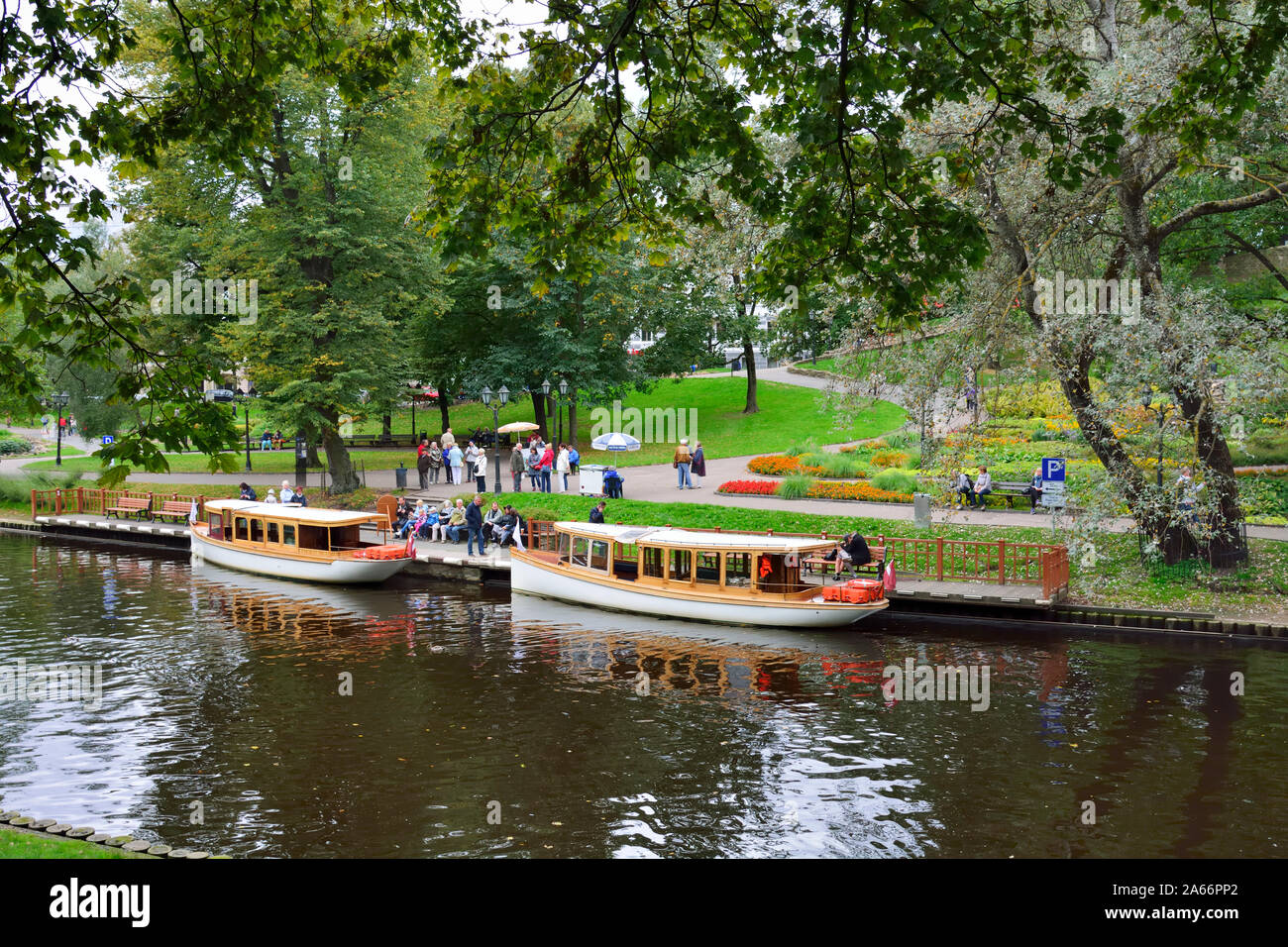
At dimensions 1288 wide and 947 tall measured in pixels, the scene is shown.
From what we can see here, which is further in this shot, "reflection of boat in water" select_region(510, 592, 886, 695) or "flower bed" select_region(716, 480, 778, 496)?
"flower bed" select_region(716, 480, 778, 496)

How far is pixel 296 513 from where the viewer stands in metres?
32.5

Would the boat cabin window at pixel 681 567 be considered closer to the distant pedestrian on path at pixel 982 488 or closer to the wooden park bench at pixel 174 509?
the distant pedestrian on path at pixel 982 488

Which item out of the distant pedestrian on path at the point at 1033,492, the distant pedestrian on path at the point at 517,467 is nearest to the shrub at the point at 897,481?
the distant pedestrian on path at the point at 1033,492

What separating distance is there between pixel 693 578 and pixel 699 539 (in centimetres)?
114

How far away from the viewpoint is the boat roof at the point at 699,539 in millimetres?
24531

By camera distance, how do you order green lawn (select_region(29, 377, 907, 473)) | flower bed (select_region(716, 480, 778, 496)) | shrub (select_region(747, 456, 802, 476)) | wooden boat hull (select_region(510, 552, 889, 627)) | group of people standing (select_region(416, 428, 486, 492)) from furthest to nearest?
green lawn (select_region(29, 377, 907, 473)), group of people standing (select_region(416, 428, 486, 492)), shrub (select_region(747, 456, 802, 476)), flower bed (select_region(716, 480, 778, 496)), wooden boat hull (select_region(510, 552, 889, 627))

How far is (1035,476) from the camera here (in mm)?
32906

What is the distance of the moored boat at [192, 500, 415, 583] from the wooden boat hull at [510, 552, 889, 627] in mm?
4654

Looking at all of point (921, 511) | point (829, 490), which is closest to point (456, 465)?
point (829, 490)

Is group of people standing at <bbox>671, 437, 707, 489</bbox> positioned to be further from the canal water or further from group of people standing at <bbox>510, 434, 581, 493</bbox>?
the canal water

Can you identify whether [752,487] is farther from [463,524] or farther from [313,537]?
[313,537]

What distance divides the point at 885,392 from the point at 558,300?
78.1ft

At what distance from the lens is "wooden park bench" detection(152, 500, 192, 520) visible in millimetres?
41312

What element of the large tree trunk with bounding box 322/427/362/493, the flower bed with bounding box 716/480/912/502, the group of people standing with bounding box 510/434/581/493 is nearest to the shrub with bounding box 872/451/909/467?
the flower bed with bounding box 716/480/912/502
